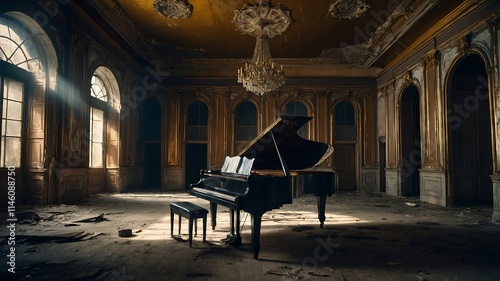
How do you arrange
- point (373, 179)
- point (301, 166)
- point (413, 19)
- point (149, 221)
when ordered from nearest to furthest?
point (301, 166) < point (149, 221) < point (413, 19) < point (373, 179)

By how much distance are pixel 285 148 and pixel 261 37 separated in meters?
5.09

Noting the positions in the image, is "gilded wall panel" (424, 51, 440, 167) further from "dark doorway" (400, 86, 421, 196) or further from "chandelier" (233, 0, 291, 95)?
"chandelier" (233, 0, 291, 95)

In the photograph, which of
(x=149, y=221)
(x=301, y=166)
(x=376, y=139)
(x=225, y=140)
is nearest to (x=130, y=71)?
(x=225, y=140)

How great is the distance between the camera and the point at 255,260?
3.36 meters

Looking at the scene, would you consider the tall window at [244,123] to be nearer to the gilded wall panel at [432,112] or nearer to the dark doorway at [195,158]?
the dark doorway at [195,158]

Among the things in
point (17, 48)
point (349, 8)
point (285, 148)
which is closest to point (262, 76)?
point (349, 8)

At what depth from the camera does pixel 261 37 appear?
9.00 meters

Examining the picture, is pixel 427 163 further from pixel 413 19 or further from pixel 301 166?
pixel 301 166

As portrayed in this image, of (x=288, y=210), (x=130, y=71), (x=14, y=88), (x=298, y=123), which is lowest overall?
(x=288, y=210)

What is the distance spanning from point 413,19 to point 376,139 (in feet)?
16.5

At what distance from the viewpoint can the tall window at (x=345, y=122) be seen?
12.2 meters

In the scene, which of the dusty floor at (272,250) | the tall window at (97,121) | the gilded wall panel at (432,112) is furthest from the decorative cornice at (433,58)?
the tall window at (97,121)

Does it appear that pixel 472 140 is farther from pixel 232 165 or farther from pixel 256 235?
pixel 256 235

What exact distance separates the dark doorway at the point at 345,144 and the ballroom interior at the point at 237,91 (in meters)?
0.05
